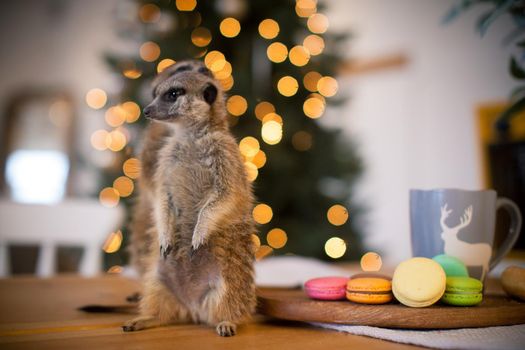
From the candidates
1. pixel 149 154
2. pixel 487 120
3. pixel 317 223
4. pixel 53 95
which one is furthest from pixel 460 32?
Answer: pixel 53 95

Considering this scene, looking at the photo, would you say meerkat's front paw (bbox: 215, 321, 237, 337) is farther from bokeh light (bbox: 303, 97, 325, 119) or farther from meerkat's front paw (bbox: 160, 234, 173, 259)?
bokeh light (bbox: 303, 97, 325, 119)

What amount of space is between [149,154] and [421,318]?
0.47 meters

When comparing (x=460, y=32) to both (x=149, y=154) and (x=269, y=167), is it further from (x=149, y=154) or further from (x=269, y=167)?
(x=149, y=154)

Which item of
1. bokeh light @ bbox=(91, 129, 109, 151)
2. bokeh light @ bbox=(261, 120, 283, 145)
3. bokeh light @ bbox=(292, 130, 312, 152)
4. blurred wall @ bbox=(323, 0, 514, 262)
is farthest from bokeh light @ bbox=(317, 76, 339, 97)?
bokeh light @ bbox=(91, 129, 109, 151)

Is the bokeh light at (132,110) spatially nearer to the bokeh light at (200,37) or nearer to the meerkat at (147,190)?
the bokeh light at (200,37)

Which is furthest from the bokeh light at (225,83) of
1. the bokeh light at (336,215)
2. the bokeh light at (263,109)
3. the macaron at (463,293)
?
the bokeh light at (336,215)

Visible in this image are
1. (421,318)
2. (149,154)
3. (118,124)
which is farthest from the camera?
(118,124)

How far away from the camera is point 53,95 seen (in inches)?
164

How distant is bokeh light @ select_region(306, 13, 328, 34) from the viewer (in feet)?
8.18

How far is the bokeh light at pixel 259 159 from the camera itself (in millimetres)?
2283

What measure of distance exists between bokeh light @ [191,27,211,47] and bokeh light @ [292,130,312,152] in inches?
28.0

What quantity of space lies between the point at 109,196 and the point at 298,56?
50.5 inches

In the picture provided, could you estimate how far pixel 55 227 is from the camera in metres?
1.59

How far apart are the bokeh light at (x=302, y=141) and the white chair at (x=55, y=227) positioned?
118 centimetres
